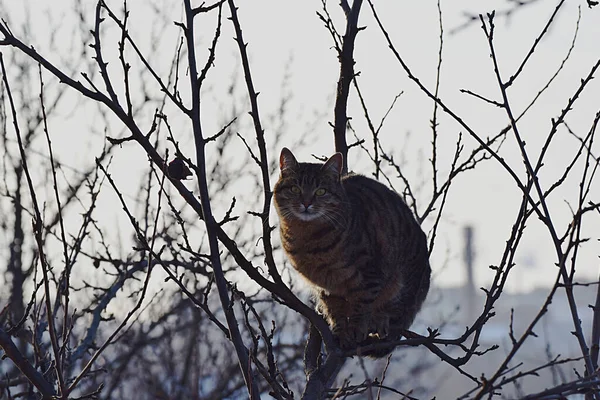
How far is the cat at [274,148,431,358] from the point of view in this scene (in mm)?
4430

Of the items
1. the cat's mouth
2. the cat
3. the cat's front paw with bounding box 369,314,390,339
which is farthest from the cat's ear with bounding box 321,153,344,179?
the cat's front paw with bounding box 369,314,390,339

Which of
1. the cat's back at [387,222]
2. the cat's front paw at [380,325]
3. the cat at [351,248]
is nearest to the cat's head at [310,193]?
the cat at [351,248]

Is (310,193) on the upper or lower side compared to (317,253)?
upper

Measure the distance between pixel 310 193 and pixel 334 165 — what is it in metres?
0.27

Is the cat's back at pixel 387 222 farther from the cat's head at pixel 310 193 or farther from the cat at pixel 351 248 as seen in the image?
the cat's head at pixel 310 193

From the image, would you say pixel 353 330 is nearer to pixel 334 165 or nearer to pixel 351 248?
pixel 351 248

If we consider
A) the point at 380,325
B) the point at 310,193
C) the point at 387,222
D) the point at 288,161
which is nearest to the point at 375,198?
the point at 387,222

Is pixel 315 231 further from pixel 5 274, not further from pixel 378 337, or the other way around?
pixel 5 274

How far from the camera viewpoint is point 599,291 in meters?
2.65

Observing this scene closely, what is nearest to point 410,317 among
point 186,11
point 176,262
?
point 176,262

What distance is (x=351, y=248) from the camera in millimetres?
4523

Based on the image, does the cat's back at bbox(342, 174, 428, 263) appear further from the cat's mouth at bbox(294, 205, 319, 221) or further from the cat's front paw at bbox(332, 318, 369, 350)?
the cat's front paw at bbox(332, 318, 369, 350)

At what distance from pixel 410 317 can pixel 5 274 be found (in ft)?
24.2

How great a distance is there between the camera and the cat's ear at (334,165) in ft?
14.5
